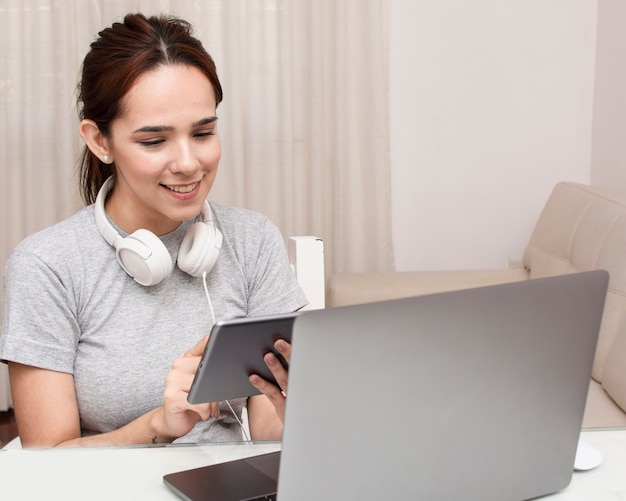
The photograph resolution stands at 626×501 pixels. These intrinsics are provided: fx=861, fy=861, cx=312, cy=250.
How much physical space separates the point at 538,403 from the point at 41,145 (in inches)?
95.8

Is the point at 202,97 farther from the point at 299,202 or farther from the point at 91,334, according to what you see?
the point at 299,202

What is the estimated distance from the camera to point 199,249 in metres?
1.33

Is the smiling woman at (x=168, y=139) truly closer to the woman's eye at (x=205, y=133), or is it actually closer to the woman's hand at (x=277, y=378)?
the woman's eye at (x=205, y=133)

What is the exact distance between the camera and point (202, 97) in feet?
4.35

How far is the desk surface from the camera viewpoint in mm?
924

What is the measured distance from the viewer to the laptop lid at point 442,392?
73 centimetres

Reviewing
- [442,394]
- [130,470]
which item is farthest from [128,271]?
[442,394]

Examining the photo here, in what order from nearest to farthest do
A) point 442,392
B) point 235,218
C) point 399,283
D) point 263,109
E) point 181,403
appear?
point 442,392, point 181,403, point 235,218, point 399,283, point 263,109

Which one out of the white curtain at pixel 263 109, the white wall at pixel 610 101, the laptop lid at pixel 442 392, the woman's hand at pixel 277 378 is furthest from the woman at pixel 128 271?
the white wall at pixel 610 101

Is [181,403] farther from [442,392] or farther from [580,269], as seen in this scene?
→ [580,269]

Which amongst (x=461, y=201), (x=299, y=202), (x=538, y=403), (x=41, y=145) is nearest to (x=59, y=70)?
(x=41, y=145)

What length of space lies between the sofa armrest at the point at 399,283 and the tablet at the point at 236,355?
59.7 inches

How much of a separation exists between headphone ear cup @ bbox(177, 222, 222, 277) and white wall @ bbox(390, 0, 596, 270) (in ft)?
5.91

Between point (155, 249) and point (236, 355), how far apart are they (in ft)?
1.58
